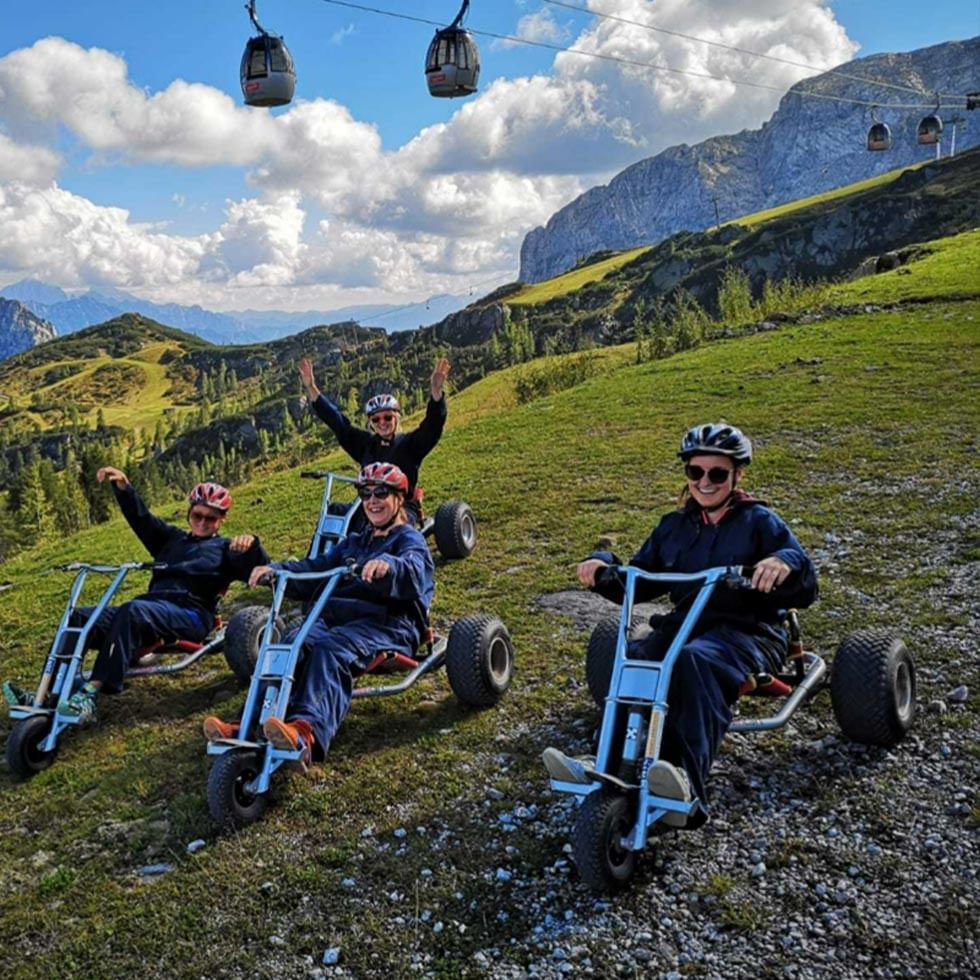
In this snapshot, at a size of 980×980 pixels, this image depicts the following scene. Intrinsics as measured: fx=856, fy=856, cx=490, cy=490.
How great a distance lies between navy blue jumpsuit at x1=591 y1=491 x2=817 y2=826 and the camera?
4648 mm

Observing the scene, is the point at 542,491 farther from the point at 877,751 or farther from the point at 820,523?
the point at 877,751

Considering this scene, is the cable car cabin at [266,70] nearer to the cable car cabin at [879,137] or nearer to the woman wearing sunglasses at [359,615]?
the woman wearing sunglasses at [359,615]

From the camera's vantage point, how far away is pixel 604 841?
4254mm

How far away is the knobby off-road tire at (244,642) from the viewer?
768 cm

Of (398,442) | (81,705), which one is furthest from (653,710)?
(398,442)

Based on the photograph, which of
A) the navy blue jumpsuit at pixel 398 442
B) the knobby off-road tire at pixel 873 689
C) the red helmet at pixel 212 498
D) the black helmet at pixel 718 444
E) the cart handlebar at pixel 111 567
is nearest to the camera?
the knobby off-road tire at pixel 873 689

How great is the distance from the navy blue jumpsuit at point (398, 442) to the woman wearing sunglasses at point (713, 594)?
467 cm

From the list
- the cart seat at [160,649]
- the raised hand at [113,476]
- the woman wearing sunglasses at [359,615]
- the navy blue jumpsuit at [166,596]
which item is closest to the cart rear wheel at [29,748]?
the navy blue jumpsuit at [166,596]

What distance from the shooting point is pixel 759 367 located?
23453 mm

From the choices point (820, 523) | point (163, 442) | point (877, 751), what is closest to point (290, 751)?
point (877, 751)

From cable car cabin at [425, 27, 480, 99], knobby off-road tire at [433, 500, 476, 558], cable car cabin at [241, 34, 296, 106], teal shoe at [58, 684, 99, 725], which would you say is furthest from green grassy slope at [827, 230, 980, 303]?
teal shoe at [58, 684, 99, 725]

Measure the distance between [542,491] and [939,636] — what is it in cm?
808

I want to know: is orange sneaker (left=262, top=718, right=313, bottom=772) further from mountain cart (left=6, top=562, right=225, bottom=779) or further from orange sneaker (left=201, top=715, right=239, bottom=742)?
mountain cart (left=6, top=562, right=225, bottom=779)

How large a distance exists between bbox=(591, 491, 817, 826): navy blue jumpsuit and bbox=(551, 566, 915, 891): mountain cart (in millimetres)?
126
